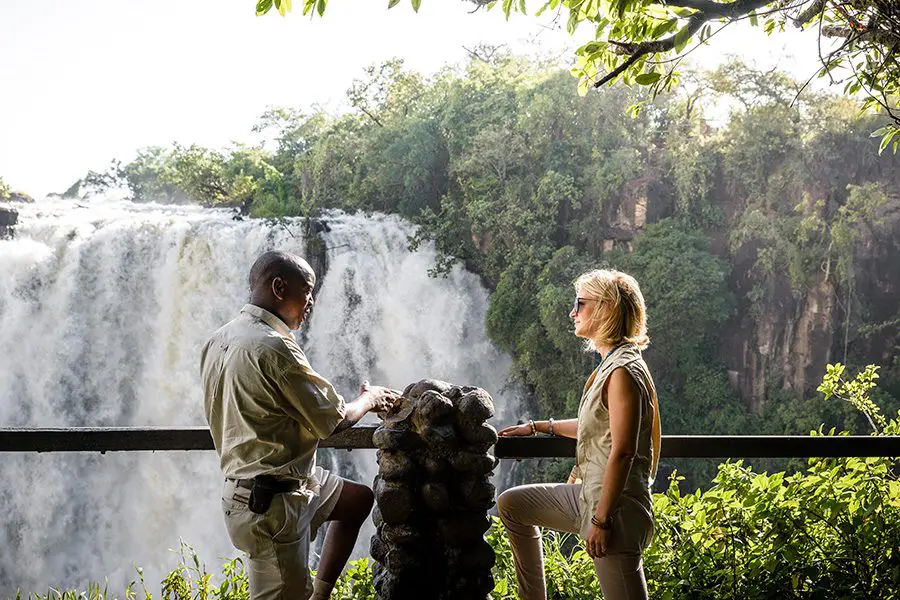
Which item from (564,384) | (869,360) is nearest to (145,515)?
(564,384)

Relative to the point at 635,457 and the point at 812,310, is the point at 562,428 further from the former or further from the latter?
the point at 812,310

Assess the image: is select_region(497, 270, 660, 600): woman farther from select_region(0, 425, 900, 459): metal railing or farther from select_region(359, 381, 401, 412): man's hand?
select_region(359, 381, 401, 412): man's hand

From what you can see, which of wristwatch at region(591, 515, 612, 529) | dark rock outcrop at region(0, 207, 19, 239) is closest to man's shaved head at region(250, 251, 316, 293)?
wristwatch at region(591, 515, 612, 529)

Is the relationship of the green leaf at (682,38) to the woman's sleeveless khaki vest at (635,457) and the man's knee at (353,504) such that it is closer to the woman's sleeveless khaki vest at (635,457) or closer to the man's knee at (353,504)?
the woman's sleeveless khaki vest at (635,457)

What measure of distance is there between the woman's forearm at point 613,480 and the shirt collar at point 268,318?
3.16 feet

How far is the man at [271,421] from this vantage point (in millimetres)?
2223

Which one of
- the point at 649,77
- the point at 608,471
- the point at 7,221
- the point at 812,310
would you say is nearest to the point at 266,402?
the point at 608,471

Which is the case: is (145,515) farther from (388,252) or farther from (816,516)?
(816,516)

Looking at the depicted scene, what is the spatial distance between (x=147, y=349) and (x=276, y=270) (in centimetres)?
1275

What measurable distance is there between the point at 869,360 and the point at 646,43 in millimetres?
12819

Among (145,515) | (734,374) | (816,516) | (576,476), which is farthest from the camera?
(734,374)

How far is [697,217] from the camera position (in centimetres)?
1463

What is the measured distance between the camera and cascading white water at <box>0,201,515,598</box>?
13.1m

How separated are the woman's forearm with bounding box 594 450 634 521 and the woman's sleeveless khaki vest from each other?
43mm
